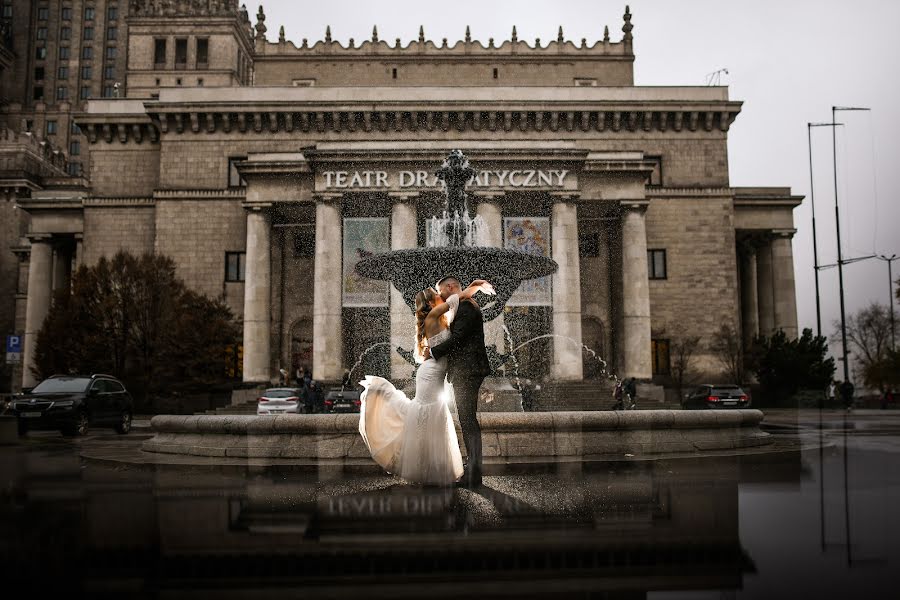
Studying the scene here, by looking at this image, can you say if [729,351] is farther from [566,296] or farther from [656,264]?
[566,296]

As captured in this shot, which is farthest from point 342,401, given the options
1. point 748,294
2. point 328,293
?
point 748,294

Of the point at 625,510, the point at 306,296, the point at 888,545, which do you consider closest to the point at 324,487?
the point at 625,510

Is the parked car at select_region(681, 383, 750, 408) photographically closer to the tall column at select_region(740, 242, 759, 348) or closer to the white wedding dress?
the tall column at select_region(740, 242, 759, 348)

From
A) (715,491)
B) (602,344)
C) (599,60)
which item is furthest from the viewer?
(599,60)

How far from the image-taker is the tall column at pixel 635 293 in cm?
3906

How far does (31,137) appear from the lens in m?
76.7

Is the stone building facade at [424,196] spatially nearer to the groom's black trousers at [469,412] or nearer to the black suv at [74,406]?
the black suv at [74,406]

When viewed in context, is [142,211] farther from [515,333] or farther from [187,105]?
[515,333]

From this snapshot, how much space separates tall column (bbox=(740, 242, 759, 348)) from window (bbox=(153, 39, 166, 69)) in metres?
51.0

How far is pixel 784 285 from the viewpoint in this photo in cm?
4781

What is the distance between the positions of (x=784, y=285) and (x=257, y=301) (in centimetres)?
2936

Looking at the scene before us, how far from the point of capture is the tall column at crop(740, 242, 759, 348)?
5116 cm

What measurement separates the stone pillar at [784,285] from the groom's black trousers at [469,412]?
43.5 metres

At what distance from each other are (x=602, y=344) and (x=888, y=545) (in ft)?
132
